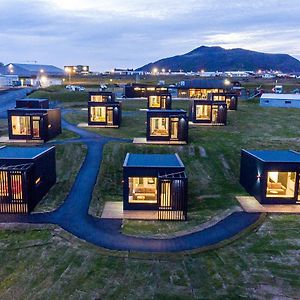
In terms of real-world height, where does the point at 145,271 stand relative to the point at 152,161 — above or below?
below

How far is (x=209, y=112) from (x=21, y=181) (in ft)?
116

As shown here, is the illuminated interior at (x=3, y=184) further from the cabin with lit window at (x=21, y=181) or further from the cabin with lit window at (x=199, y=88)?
the cabin with lit window at (x=199, y=88)

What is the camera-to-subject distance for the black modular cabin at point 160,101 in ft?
216

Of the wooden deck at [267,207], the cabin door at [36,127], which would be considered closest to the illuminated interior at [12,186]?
the wooden deck at [267,207]

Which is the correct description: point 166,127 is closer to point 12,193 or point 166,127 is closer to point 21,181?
point 21,181

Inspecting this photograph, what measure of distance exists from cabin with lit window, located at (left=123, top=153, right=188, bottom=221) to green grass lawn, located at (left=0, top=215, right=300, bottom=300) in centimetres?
492

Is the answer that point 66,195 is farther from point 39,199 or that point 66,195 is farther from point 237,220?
point 237,220

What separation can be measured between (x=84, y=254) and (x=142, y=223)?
16.7 ft

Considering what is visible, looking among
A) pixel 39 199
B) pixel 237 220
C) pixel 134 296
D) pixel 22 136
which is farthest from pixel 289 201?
pixel 22 136

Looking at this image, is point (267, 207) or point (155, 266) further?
point (267, 207)

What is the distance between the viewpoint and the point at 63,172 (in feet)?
108

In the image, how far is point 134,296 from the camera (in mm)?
15445

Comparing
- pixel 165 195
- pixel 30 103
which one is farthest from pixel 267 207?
pixel 30 103

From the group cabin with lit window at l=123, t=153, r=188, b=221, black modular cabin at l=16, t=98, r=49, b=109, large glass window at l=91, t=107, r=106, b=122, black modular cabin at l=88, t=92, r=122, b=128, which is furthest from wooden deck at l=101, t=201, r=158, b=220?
black modular cabin at l=16, t=98, r=49, b=109
